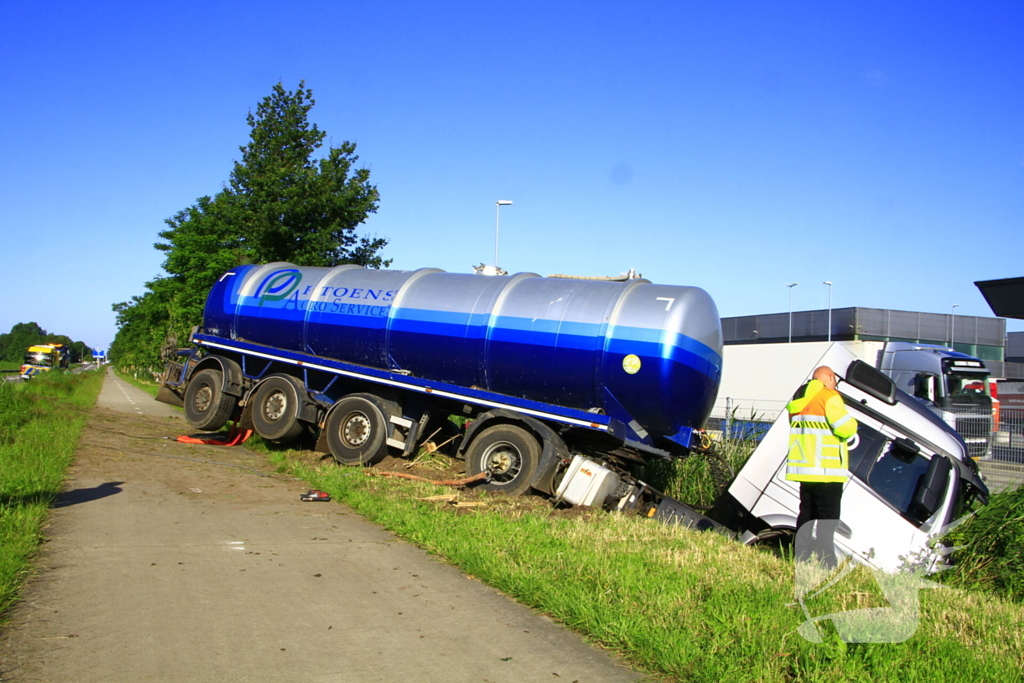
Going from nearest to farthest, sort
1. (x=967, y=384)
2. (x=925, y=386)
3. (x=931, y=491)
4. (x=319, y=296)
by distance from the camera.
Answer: (x=931, y=491)
(x=319, y=296)
(x=925, y=386)
(x=967, y=384)

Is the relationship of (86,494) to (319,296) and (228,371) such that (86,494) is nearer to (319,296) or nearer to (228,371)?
(319,296)

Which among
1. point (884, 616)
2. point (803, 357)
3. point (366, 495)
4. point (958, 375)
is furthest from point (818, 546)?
point (803, 357)

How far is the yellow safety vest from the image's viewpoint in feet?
21.8

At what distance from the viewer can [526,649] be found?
4.71m

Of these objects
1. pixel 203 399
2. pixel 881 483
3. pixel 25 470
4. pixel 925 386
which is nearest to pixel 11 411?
pixel 203 399

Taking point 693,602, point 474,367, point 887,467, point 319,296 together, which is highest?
point 319,296

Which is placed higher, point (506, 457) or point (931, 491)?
point (931, 491)

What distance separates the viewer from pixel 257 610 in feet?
17.0

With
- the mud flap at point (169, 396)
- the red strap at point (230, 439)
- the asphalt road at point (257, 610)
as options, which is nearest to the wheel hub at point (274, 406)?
the red strap at point (230, 439)

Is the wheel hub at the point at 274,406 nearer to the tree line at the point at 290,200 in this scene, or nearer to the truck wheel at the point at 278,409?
the truck wheel at the point at 278,409

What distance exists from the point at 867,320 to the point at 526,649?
50.5 m

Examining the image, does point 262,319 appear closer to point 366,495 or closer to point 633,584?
point 366,495

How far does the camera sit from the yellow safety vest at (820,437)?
6.64 metres

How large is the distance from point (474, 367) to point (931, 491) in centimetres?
590
